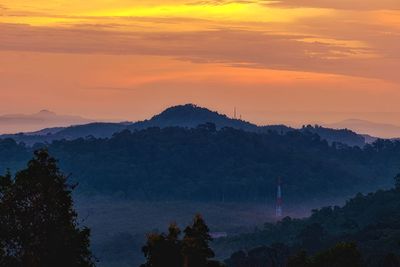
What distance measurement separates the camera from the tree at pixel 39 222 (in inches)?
2415

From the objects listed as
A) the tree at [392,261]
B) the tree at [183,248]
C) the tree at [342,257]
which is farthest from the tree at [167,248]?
the tree at [392,261]

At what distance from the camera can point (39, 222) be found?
6200 centimetres

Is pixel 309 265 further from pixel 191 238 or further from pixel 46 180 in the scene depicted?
pixel 46 180

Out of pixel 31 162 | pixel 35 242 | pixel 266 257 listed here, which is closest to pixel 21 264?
pixel 35 242

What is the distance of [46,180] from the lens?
208 ft

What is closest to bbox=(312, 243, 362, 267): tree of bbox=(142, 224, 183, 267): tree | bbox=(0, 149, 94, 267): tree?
bbox=(142, 224, 183, 267): tree

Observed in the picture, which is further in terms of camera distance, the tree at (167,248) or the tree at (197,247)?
the tree at (167,248)

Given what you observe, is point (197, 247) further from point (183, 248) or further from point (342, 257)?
point (342, 257)

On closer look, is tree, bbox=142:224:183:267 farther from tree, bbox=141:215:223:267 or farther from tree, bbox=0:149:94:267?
tree, bbox=0:149:94:267

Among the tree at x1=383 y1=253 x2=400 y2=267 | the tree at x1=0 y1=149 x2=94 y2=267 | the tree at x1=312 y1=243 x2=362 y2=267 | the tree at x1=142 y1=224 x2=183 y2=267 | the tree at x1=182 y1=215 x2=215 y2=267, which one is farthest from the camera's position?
the tree at x1=383 y1=253 x2=400 y2=267

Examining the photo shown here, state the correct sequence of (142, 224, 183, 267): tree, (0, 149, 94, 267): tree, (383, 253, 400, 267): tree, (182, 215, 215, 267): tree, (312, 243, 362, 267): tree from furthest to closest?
1. (383, 253, 400, 267): tree
2. (312, 243, 362, 267): tree
3. (142, 224, 183, 267): tree
4. (182, 215, 215, 267): tree
5. (0, 149, 94, 267): tree

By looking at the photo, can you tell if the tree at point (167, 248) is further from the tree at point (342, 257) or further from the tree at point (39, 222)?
the tree at point (342, 257)

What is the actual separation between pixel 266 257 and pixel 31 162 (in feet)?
416

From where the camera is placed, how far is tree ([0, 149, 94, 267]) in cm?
6134
